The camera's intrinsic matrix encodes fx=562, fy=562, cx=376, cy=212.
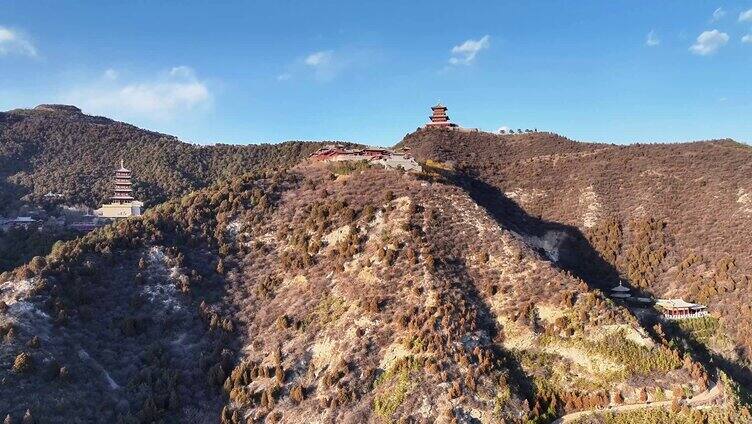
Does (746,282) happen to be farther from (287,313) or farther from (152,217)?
(152,217)

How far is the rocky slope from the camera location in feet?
109

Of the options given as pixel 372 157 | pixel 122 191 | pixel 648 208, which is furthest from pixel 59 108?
pixel 648 208

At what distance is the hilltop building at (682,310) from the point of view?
47.2 meters

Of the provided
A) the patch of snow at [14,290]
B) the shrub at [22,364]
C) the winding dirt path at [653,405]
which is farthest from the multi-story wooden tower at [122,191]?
the winding dirt path at [653,405]

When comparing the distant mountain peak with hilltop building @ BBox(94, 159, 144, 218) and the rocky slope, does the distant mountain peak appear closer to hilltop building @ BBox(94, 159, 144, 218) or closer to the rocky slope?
hilltop building @ BBox(94, 159, 144, 218)

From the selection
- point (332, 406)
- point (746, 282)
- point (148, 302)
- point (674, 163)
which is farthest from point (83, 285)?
point (674, 163)

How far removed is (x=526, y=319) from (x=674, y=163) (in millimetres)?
45737

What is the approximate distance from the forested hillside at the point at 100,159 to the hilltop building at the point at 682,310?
5881 centimetres

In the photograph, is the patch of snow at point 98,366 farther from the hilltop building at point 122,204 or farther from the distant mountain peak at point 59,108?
the distant mountain peak at point 59,108

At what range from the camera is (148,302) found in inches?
1742

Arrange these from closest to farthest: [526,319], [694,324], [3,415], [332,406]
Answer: [3,415]
[332,406]
[526,319]
[694,324]

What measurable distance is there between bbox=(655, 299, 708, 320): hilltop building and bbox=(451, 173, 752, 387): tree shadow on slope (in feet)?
2.95

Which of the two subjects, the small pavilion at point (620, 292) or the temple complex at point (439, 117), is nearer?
the small pavilion at point (620, 292)

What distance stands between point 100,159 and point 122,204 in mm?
33692
